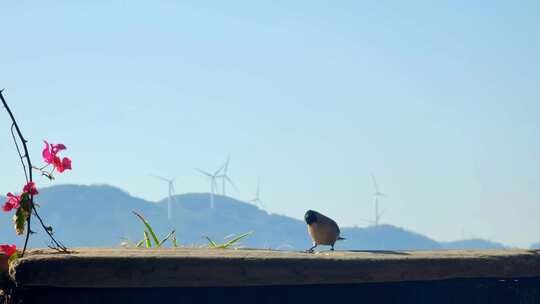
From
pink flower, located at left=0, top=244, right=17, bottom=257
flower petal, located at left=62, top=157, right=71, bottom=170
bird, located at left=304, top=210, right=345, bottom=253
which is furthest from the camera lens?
bird, located at left=304, top=210, right=345, bottom=253

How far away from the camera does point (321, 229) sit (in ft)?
34.8

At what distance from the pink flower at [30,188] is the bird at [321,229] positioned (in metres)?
4.64

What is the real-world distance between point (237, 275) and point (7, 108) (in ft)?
5.70

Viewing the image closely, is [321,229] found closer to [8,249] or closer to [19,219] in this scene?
[19,219]

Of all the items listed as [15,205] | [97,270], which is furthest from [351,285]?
[15,205]

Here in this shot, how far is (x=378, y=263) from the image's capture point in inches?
243

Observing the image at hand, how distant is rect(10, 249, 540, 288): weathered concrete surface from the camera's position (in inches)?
210

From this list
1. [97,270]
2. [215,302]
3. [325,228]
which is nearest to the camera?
[97,270]

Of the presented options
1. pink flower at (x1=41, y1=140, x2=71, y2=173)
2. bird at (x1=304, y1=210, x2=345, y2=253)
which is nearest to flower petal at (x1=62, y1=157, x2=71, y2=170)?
pink flower at (x1=41, y1=140, x2=71, y2=173)

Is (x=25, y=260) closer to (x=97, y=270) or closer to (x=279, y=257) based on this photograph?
(x=97, y=270)

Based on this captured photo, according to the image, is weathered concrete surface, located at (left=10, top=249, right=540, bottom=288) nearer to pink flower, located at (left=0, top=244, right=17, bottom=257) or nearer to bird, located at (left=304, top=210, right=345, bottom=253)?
pink flower, located at (left=0, top=244, right=17, bottom=257)

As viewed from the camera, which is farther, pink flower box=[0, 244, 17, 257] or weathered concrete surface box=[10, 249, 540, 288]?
pink flower box=[0, 244, 17, 257]

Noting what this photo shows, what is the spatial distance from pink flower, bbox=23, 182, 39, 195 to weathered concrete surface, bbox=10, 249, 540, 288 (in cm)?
57

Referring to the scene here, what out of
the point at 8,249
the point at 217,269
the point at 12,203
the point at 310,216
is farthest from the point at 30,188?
the point at 310,216
